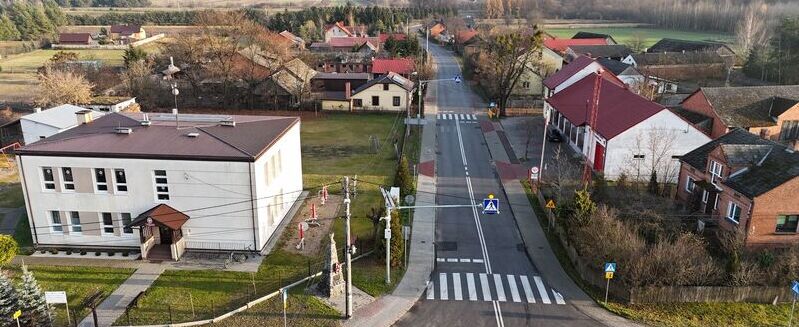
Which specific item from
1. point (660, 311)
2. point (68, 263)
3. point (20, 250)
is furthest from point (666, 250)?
point (20, 250)

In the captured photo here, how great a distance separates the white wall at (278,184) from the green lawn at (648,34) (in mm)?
114113

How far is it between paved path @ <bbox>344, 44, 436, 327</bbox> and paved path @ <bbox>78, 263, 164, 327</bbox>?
430 inches

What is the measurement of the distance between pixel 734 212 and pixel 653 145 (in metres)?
11.8

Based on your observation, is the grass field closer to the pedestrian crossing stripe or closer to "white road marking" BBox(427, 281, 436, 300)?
"white road marking" BBox(427, 281, 436, 300)

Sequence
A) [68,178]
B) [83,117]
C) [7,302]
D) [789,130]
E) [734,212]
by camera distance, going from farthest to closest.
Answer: [789,130] → [83,117] → [734,212] → [68,178] → [7,302]

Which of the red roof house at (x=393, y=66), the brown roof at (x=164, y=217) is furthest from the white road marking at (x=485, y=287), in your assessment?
the red roof house at (x=393, y=66)

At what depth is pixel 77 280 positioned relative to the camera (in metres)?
28.0

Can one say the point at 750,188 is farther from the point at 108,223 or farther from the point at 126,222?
the point at 108,223

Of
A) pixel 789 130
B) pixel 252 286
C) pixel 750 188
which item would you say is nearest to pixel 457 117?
pixel 789 130

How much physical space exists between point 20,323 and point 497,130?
47.9 meters

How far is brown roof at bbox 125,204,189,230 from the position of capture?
2958 cm

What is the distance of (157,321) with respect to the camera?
24328 millimetres

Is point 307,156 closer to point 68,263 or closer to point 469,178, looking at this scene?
point 469,178

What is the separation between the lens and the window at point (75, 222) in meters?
31.4
